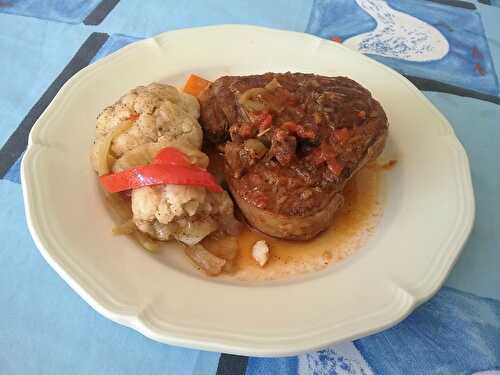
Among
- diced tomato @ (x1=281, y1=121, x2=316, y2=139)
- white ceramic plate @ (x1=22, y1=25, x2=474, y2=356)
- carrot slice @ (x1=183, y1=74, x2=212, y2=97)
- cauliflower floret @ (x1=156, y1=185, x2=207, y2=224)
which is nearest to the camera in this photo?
white ceramic plate @ (x1=22, y1=25, x2=474, y2=356)

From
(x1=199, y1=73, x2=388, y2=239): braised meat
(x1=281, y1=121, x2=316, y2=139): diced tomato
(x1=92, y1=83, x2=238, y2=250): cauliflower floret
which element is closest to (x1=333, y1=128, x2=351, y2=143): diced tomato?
(x1=199, y1=73, x2=388, y2=239): braised meat

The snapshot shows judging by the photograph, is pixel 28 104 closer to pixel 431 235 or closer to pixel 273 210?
pixel 273 210

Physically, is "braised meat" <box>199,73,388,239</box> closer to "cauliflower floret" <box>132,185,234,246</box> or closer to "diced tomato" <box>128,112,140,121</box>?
"cauliflower floret" <box>132,185,234,246</box>

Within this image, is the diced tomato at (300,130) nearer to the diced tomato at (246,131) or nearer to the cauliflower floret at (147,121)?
the diced tomato at (246,131)

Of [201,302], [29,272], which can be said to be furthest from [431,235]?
[29,272]

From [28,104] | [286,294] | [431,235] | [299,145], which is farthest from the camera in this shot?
[28,104]

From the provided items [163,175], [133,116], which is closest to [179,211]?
[163,175]
